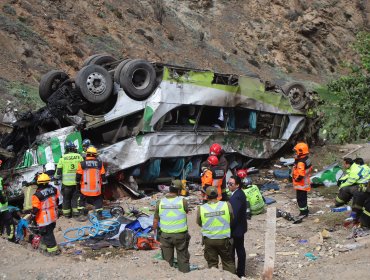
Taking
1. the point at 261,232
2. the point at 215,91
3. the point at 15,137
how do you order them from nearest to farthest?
the point at 261,232 → the point at 15,137 → the point at 215,91

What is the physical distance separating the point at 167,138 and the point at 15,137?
2944 mm

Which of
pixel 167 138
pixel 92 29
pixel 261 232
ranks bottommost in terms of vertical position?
pixel 261 232

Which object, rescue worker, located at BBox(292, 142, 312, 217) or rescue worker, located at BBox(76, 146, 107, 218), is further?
rescue worker, located at BBox(76, 146, 107, 218)

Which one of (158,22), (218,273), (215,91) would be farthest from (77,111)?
(158,22)

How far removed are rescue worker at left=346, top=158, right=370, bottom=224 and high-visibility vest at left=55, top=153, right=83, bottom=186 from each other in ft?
15.3

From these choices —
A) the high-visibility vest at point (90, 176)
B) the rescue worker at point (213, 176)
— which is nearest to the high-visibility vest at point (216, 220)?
the rescue worker at point (213, 176)

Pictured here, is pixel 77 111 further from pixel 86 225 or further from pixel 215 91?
pixel 215 91

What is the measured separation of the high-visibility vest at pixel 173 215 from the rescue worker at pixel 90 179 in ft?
10.2

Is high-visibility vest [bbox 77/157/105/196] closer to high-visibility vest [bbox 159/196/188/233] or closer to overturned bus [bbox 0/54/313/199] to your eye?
overturned bus [bbox 0/54/313/199]

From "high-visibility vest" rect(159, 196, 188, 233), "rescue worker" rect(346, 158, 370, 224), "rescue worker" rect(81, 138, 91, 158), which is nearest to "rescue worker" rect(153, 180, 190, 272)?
"high-visibility vest" rect(159, 196, 188, 233)

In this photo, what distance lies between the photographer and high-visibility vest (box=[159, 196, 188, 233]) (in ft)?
18.7

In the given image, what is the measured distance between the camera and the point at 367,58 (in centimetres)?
1009

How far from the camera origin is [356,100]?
10.4 meters

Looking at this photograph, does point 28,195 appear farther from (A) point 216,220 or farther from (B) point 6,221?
(A) point 216,220
